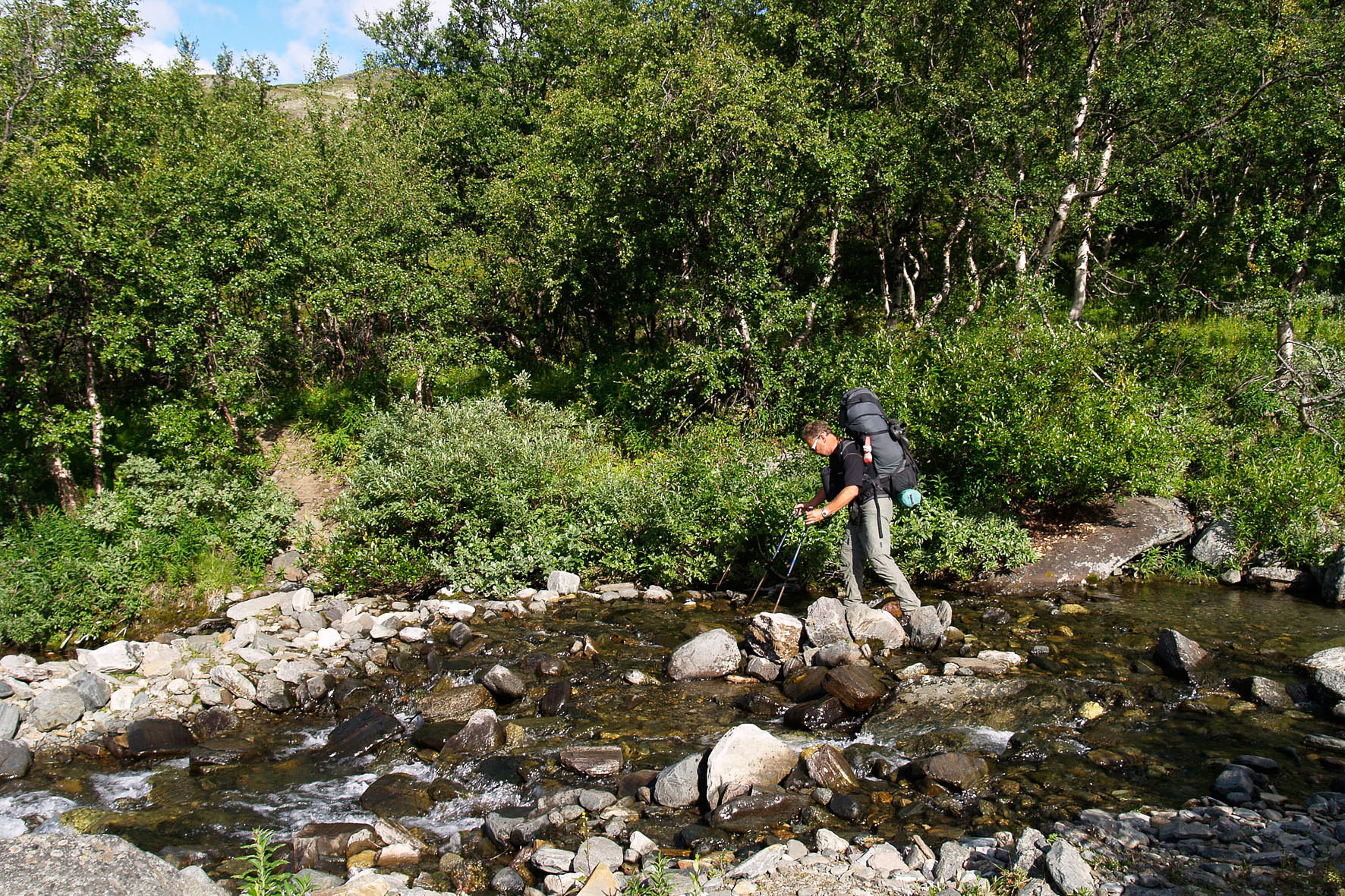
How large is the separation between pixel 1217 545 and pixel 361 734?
1341 centimetres

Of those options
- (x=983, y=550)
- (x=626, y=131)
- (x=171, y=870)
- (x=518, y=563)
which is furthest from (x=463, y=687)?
(x=626, y=131)

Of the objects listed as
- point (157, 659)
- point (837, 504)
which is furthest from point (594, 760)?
point (157, 659)

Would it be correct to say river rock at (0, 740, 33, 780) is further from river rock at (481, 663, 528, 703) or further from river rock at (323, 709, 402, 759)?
river rock at (481, 663, 528, 703)

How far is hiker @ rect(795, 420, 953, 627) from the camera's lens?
31.4ft

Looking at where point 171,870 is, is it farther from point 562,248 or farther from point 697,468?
point 562,248

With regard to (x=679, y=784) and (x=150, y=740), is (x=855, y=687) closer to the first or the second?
(x=679, y=784)

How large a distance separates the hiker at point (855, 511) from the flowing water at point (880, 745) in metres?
0.90

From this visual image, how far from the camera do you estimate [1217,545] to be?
43.7ft

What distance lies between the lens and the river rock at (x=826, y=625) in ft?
32.0

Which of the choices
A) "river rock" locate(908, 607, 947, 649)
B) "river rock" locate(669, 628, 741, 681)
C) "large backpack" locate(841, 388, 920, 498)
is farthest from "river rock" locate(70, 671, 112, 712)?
"river rock" locate(908, 607, 947, 649)

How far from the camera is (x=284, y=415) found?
19766mm

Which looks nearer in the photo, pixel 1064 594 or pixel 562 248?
pixel 1064 594

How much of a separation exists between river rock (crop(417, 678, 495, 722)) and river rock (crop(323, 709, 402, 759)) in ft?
1.19

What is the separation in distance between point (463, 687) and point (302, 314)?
14.4 meters
